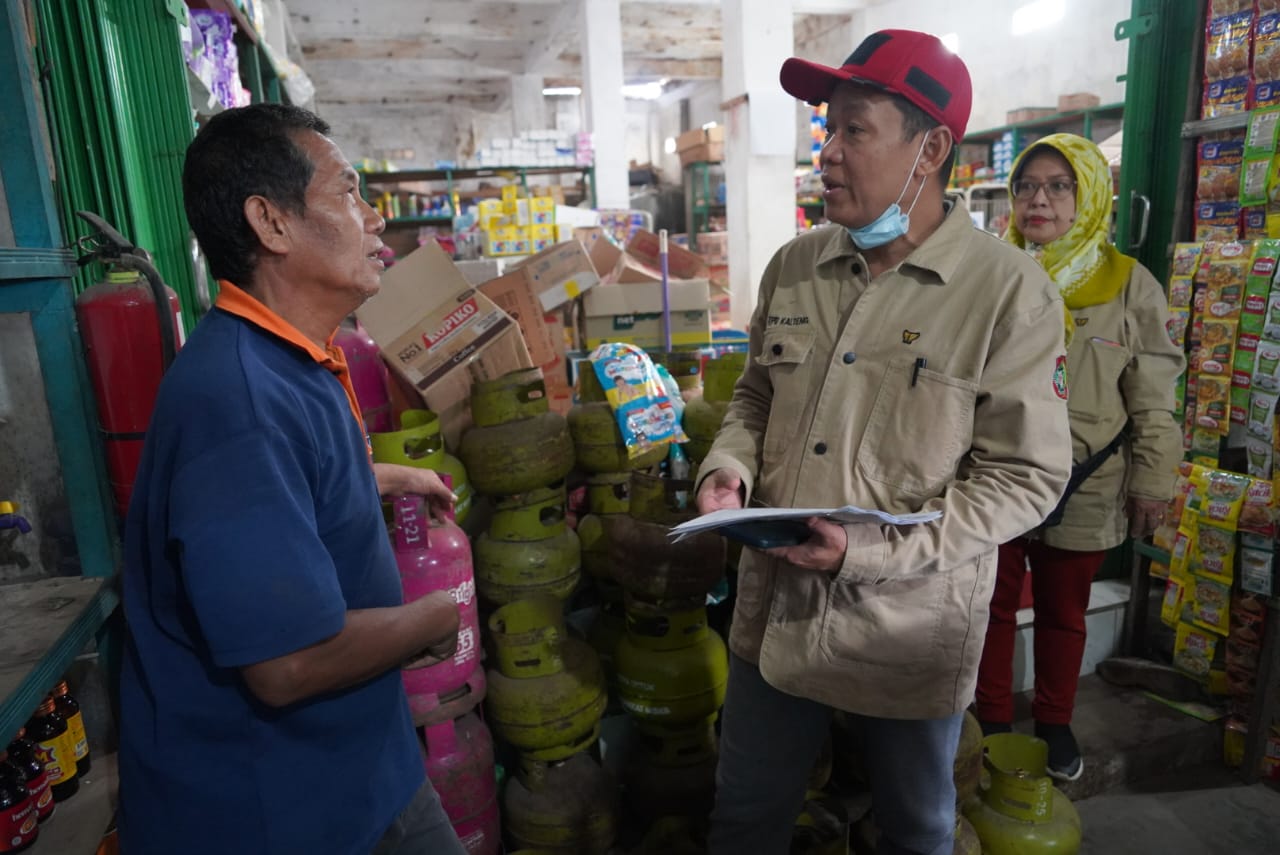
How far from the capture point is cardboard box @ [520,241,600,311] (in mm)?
3898

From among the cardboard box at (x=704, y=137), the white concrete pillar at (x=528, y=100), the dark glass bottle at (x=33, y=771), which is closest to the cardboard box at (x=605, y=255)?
the dark glass bottle at (x=33, y=771)

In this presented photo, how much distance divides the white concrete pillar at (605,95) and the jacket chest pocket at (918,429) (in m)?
8.36

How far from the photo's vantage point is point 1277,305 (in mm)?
2551

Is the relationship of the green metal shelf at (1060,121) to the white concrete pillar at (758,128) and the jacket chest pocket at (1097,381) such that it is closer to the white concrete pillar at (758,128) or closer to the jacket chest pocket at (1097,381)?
the white concrete pillar at (758,128)

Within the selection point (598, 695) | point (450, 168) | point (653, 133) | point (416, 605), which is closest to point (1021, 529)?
point (416, 605)

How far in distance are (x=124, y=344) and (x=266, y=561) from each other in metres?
0.90

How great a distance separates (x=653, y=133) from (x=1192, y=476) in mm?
16638

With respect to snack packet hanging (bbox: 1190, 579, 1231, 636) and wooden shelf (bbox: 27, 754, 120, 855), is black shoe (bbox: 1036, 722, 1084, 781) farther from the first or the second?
wooden shelf (bbox: 27, 754, 120, 855)

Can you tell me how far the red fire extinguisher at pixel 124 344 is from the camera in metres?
1.50

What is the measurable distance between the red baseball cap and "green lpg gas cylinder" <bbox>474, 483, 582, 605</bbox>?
156cm

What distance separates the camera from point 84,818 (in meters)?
1.47

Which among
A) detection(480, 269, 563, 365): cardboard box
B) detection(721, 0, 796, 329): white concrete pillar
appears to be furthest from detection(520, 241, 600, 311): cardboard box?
detection(721, 0, 796, 329): white concrete pillar

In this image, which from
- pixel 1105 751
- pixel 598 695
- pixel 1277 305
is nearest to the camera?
pixel 598 695

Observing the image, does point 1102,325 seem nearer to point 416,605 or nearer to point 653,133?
point 416,605
